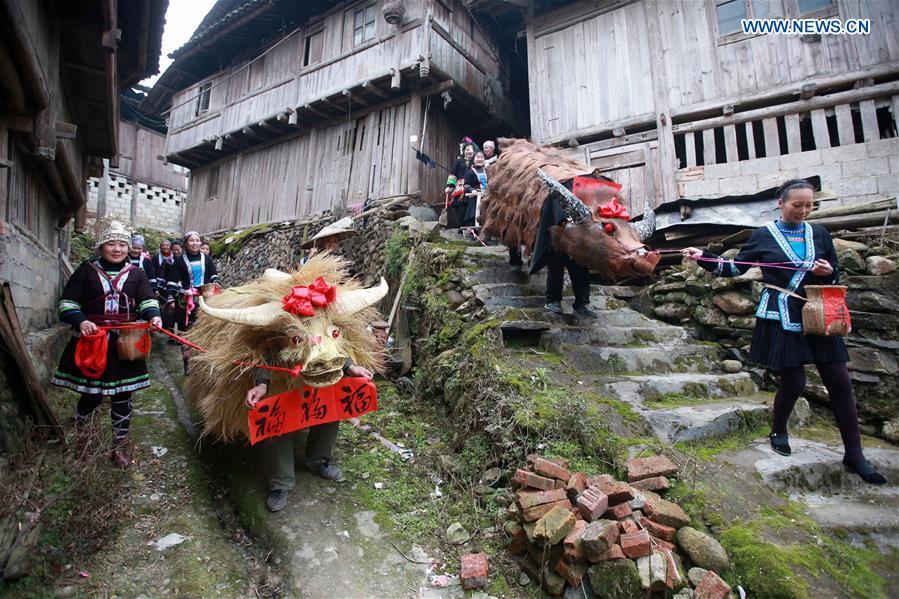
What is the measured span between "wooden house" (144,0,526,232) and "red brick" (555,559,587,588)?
922 cm

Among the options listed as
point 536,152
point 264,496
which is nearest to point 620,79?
point 536,152

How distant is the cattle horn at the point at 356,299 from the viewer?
335 centimetres

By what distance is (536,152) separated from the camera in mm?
6465

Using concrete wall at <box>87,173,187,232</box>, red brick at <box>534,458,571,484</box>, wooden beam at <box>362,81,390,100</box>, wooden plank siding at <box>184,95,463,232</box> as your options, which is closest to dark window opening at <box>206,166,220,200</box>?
wooden plank siding at <box>184,95,463,232</box>

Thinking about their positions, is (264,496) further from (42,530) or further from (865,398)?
(865,398)

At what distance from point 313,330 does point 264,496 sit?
4.48 ft

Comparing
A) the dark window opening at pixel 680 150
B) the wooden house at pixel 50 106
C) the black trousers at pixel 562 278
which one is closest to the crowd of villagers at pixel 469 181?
the black trousers at pixel 562 278

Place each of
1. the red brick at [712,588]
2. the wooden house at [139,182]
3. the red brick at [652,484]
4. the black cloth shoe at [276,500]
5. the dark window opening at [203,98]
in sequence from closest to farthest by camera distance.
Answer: the red brick at [712,588], the red brick at [652,484], the black cloth shoe at [276,500], the dark window opening at [203,98], the wooden house at [139,182]

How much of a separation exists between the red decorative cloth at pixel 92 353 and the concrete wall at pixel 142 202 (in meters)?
17.1

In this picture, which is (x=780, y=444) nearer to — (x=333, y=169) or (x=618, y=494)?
(x=618, y=494)

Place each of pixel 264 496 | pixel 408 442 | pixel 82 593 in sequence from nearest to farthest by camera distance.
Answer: pixel 82 593 → pixel 264 496 → pixel 408 442

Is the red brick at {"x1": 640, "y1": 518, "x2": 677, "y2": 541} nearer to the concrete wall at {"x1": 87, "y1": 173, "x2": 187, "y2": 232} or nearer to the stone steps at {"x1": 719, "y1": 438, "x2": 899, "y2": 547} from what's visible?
the stone steps at {"x1": 719, "y1": 438, "x2": 899, "y2": 547}

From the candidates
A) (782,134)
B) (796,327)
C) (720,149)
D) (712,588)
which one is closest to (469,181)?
(720,149)

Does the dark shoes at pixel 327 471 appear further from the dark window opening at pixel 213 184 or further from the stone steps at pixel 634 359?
the dark window opening at pixel 213 184
